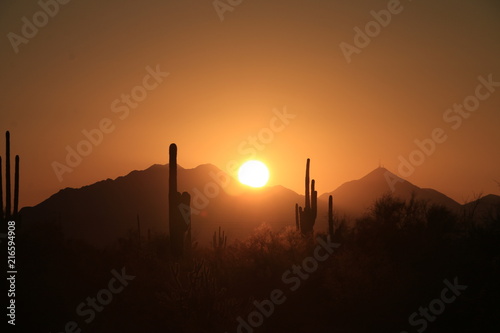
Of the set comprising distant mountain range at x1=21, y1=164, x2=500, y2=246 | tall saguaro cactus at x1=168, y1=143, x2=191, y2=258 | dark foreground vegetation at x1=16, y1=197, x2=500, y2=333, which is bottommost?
dark foreground vegetation at x1=16, y1=197, x2=500, y2=333

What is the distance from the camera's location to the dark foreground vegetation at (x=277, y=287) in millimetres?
15844

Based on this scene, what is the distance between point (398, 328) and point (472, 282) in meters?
3.36

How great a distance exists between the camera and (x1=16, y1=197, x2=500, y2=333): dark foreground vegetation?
15844mm

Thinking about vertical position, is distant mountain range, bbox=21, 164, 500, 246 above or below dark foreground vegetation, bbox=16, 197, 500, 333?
above

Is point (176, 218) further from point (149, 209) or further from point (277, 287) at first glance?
point (149, 209)

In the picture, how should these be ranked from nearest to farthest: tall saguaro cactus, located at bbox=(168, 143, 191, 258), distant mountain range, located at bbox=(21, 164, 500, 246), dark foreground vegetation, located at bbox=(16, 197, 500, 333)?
dark foreground vegetation, located at bbox=(16, 197, 500, 333) < tall saguaro cactus, located at bbox=(168, 143, 191, 258) < distant mountain range, located at bbox=(21, 164, 500, 246)

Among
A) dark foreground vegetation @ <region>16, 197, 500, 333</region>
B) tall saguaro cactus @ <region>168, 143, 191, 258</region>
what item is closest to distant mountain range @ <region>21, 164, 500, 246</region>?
dark foreground vegetation @ <region>16, 197, 500, 333</region>

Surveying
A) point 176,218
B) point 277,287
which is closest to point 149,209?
point 277,287

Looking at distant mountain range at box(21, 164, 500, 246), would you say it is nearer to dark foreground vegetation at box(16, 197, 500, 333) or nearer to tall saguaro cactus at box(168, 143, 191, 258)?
dark foreground vegetation at box(16, 197, 500, 333)

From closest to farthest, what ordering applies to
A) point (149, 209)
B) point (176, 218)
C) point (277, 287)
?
point (176, 218)
point (277, 287)
point (149, 209)

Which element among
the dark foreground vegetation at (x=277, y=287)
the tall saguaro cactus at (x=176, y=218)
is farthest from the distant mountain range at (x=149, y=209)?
the tall saguaro cactus at (x=176, y=218)

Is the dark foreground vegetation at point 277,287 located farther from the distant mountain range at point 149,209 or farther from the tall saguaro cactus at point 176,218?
the distant mountain range at point 149,209

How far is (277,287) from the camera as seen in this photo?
68.7 ft

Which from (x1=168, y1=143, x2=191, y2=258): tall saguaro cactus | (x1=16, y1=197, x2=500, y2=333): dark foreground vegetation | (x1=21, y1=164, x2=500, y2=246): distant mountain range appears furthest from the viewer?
(x1=21, y1=164, x2=500, y2=246): distant mountain range
